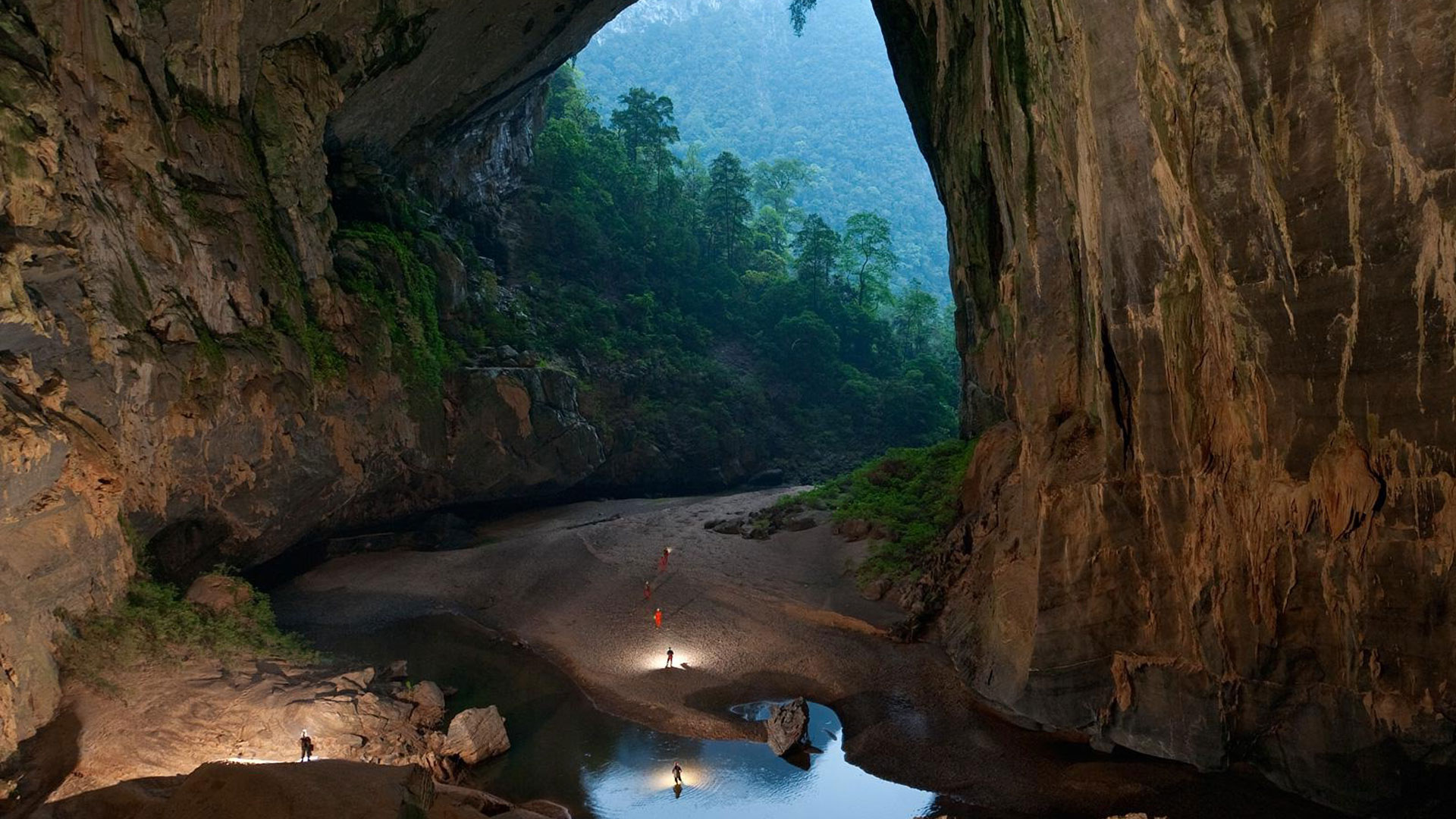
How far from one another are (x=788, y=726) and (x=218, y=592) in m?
11.6

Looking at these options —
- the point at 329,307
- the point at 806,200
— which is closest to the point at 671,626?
the point at 329,307

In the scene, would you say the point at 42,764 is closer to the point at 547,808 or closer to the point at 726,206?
the point at 547,808

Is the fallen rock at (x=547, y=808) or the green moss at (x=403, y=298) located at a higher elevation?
the green moss at (x=403, y=298)

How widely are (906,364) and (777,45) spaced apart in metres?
115

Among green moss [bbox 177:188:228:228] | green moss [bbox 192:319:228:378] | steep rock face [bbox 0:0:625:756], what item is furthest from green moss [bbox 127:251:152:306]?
green moss [bbox 177:188:228:228]

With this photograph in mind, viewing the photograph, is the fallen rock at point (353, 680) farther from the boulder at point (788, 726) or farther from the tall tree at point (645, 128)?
the tall tree at point (645, 128)

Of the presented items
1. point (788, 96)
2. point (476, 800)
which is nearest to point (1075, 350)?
point (476, 800)

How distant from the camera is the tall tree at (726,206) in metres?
47.6

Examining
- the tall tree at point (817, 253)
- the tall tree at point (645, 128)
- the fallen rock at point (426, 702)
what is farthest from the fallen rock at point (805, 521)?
the tall tree at point (645, 128)

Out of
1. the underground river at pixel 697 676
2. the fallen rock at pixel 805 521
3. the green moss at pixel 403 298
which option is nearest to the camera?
the underground river at pixel 697 676

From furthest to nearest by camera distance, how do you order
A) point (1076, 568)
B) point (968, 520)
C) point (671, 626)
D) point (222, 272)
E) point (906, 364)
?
point (906, 364) → point (968, 520) → point (671, 626) → point (222, 272) → point (1076, 568)

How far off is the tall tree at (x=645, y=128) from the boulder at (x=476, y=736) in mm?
39358

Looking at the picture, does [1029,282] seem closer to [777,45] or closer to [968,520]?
[968,520]

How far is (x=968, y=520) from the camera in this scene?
65.4 ft
